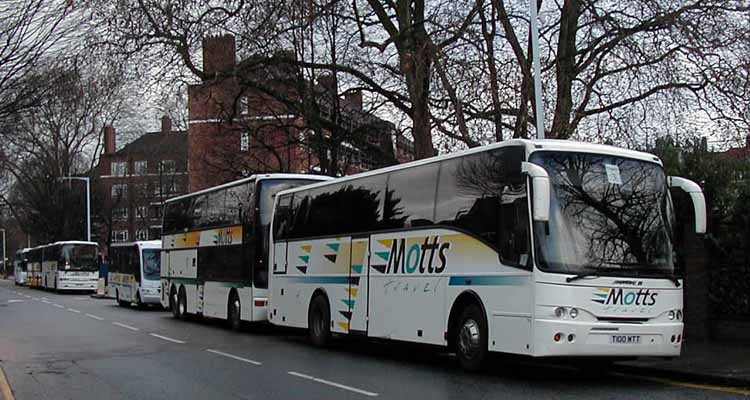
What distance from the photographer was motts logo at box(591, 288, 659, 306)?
1285 centimetres

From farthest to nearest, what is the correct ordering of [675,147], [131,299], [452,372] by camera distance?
[131,299], [675,147], [452,372]

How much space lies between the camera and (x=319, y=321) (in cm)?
1980

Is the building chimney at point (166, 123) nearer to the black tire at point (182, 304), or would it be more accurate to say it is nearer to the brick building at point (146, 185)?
the brick building at point (146, 185)

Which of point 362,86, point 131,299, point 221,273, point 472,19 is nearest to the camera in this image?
point 472,19

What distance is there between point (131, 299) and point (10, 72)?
26359 millimetres

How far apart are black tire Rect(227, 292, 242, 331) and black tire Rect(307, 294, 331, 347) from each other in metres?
4.41

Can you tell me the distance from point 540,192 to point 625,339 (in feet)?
7.77

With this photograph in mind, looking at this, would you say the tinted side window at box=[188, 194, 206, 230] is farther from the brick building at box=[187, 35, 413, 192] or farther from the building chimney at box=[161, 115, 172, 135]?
the building chimney at box=[161, 115, 172, 135]

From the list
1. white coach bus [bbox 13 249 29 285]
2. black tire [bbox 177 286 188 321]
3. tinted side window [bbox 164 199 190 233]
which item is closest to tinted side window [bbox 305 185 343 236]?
tinted side window [bbox 164 199 190 233]

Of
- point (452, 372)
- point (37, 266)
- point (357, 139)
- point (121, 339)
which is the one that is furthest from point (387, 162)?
point (37, 266)

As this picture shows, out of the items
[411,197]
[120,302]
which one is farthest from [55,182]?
[411,197]

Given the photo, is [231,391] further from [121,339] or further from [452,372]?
[121,339]

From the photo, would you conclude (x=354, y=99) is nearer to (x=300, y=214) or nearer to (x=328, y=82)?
(x=328, y=82)

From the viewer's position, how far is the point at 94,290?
190ft
